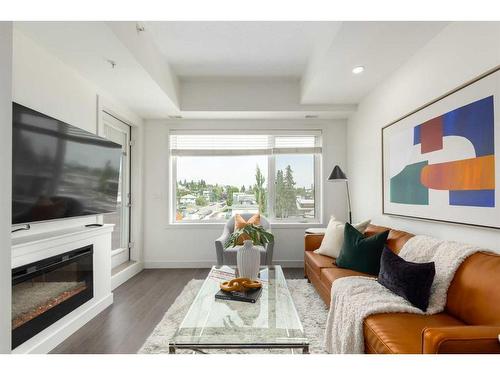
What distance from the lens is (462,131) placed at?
201cm

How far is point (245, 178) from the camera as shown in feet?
15.2

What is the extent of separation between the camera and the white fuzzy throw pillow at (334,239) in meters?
3.11

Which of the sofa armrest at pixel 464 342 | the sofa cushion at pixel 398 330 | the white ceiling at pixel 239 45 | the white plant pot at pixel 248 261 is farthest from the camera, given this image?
the white ceiling at pixel 239 45

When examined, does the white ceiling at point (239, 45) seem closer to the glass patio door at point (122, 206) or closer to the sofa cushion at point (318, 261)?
the glass patio door at point (122, 206)

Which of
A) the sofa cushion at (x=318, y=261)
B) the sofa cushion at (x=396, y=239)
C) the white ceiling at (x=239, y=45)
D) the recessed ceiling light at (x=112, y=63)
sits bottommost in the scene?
the sofa cushion at (x=318, y=261)

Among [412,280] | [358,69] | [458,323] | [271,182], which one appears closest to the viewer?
[458,323]

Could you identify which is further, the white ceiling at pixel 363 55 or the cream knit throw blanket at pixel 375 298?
the white ceiling at pixel 363 55

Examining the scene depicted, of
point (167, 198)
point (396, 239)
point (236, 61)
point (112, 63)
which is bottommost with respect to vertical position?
point (396, 239)

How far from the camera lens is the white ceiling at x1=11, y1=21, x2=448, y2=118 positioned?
2238mm

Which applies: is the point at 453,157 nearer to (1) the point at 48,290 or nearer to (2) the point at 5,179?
(2) the point at 5,179

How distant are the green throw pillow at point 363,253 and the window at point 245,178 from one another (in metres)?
1.91

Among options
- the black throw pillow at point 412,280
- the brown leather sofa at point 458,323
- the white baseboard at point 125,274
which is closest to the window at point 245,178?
the white baseboard at point 125,274

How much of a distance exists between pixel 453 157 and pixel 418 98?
0.76 metres

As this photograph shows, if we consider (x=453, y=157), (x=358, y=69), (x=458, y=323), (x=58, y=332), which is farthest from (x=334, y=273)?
(x=58, y=332)
